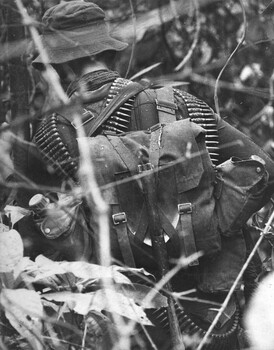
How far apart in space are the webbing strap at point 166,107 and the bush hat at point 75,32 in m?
0.44

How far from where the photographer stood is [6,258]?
322cm

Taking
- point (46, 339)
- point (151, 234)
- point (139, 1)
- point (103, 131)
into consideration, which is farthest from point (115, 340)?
point (139, 1)

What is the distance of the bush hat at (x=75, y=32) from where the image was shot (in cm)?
447

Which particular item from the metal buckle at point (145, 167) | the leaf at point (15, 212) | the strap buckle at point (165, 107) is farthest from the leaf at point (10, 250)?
the strap buckle at point (165, 107)

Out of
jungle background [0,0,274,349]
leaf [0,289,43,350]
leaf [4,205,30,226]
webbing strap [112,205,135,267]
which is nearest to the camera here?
leaf [0,289,43,350]

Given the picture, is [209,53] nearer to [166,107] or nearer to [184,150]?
[166,107]

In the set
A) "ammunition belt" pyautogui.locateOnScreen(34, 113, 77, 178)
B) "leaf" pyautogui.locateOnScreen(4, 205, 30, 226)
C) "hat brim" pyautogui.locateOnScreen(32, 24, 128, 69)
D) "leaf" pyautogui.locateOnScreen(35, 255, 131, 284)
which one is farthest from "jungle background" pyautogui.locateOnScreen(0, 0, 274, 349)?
"leaf" pyautogui.locateOnScreen(35, 255, 131, 284)

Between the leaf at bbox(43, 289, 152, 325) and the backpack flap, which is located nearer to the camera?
the leaf at bbox(43, 289, 152, 325)

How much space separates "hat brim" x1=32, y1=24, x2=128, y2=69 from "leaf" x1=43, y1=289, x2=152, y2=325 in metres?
1.53

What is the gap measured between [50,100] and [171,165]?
214 cm

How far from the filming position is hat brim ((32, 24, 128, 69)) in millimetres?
4445

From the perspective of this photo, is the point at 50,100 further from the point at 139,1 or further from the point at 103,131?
the point at 103,131

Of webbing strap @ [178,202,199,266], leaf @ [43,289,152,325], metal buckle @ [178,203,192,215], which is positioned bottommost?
webbing strap @ [178,202,199,266]

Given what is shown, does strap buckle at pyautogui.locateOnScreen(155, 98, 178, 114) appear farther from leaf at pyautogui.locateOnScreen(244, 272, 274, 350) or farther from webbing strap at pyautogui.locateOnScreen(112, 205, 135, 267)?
leaf at pyautogui.locateOnScreen(244, 272, 274, 350)
